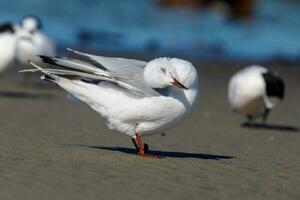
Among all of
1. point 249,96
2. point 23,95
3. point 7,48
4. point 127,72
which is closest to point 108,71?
point 127,72

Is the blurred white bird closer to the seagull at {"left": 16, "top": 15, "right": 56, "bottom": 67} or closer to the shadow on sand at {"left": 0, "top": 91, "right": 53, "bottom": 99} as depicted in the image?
the seagull at {"left": 16, "top": 15, "right": 56, "bottom": 67}

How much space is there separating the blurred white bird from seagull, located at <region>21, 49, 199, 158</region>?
579 cm

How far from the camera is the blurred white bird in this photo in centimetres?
1271

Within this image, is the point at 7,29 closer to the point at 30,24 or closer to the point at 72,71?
the point at 30,24

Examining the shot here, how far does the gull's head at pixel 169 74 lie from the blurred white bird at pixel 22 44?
236 inches

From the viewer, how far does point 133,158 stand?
22.5ft

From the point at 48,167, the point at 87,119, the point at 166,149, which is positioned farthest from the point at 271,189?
the point at 87,119

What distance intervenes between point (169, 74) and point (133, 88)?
28 cm

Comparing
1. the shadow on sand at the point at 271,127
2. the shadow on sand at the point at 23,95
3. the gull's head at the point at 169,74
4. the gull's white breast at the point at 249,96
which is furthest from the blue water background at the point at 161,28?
the gull's head at the point at 169,74

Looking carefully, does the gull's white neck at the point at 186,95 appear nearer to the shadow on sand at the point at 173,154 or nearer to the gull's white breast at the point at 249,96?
the shadow on sand at the point at 173,154

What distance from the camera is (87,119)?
33.3 feet

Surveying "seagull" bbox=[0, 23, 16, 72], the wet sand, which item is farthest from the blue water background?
the wet sand

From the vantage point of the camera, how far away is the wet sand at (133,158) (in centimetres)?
570

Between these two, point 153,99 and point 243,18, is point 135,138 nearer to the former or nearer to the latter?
point 153,99
